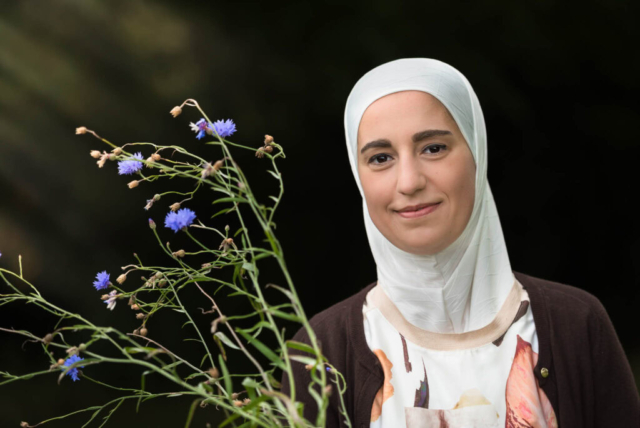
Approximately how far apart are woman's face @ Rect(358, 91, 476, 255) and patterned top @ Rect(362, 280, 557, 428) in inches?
7.2

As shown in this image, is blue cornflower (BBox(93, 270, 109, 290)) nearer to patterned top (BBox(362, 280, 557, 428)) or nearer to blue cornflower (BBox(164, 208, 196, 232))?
blue cornflower (BBox(164, 208, 196, 232))

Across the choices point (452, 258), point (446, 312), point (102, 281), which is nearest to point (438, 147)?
point (452, 258)

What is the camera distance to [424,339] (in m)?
1.34

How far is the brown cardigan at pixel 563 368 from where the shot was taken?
129 centimetres

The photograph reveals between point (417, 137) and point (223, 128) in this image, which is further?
point (417, 137)

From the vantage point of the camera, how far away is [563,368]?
1.30m

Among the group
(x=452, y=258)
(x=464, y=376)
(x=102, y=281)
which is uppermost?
(x=452, y=258)

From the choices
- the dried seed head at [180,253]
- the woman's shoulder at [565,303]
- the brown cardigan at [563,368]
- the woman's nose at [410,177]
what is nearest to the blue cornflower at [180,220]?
the dried seed head at [180,253]

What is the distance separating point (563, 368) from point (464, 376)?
181mm

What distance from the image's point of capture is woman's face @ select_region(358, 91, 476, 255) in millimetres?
1247

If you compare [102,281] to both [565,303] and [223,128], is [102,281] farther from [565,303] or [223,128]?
[565,303]

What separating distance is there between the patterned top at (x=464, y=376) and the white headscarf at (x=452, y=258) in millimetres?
29

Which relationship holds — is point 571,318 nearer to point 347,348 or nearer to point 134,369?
point 347,348

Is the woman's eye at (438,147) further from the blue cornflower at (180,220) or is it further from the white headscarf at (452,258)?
the blue cornflower at (180,220)
